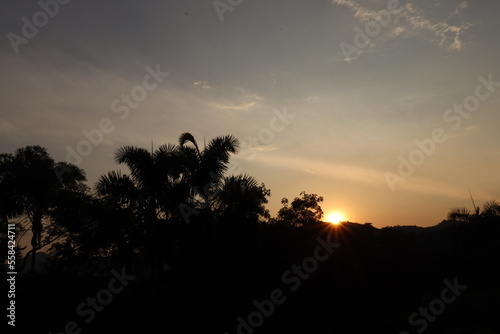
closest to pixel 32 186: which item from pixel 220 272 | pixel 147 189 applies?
pixel 147 189

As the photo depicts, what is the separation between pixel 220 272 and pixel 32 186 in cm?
2251

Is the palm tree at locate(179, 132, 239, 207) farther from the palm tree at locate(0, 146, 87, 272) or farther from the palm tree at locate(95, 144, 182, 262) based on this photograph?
the palm tree at locate(0, 146, 87, 272)

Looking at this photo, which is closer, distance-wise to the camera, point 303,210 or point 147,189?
point 147,189

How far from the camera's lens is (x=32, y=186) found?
92.9 feet

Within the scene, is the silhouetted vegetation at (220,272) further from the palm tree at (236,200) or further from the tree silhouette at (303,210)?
the tree silhouette at (303,210)

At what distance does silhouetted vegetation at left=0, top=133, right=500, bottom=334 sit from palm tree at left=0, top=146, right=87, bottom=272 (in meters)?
12.3

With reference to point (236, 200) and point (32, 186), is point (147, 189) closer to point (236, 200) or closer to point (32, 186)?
point (236, 200)

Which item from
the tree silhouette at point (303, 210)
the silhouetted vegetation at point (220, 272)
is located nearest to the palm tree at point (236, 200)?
the silhouetted vegetation at point (220, 272)

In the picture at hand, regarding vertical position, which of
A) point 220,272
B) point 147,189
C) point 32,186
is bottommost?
point 220,272

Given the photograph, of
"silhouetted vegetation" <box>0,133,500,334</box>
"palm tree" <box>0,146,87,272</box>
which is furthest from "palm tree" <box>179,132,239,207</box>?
"palm tree" <box>0,146,87,272</box>

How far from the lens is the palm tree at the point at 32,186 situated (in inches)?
1093

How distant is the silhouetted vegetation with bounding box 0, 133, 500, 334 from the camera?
560 inches

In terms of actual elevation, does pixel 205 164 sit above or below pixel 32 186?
below

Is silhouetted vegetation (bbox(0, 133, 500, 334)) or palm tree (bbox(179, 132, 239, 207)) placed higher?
palm tree (bbox(179, 132, 239, 207))
